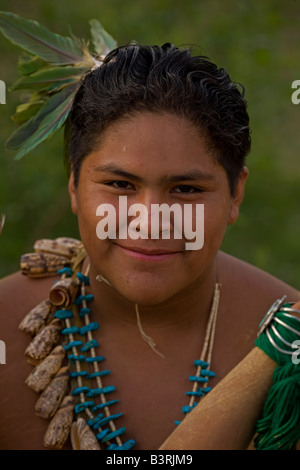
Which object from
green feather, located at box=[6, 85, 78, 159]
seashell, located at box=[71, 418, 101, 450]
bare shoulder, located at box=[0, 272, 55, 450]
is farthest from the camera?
green feather, located at box=[6, 85, 78, 159]

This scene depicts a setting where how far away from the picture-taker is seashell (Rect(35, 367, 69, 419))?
241 centimetres

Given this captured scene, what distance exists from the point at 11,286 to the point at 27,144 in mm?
498

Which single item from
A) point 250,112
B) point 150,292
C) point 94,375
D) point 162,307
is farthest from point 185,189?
point 250,112

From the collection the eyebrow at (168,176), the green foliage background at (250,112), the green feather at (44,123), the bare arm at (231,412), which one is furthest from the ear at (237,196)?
the green foliage background at (250,112)

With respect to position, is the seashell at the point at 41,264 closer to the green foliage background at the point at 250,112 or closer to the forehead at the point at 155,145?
the forehead at the point at 155,145

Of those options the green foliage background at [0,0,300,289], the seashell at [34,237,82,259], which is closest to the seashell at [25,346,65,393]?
the seashell at [34,237,82,259]

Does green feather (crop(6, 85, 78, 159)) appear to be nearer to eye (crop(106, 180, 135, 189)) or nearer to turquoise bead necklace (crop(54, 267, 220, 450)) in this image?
eye (crop(106, 180, 135, 189))

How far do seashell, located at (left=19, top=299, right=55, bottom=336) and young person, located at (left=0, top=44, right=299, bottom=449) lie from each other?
4 centimetres

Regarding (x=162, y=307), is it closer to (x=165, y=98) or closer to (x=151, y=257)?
(x=151, y=257)

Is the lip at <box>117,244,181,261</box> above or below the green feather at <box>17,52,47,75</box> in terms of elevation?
below

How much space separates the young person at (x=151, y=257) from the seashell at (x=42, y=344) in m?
0.05

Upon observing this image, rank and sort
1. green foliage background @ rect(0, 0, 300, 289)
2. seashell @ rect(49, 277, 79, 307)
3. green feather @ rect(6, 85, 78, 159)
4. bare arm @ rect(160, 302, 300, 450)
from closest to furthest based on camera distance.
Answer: bare arm @ rect(160, 302, 300, 450), seashell @ rect(49, 277, 79, 307), green feather @ rect(6, 85, 78, 159), green foliage background @ rect(0, 0, 300, 289)
